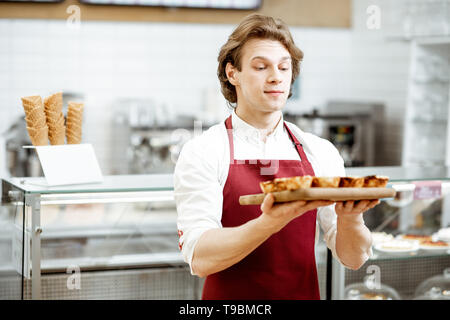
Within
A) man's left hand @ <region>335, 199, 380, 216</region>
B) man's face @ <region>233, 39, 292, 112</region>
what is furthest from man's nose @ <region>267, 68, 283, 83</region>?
man's left hand @ <region>335, 199, 380, 216</region>

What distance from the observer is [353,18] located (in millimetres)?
6555

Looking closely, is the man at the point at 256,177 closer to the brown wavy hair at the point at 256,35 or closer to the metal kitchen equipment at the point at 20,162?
the brown wavy hair at the point at 256,35

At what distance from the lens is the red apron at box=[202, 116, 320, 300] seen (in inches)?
63.3

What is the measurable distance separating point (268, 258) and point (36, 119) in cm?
86

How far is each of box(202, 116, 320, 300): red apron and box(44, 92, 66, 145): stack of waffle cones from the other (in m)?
0.65

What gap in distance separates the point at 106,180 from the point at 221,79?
65cm

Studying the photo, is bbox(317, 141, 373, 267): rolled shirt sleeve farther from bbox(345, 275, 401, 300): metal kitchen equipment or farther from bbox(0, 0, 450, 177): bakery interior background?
bbox(0, 0, 450, 177): bakery interior background

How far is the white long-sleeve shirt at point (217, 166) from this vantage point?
1495 mm

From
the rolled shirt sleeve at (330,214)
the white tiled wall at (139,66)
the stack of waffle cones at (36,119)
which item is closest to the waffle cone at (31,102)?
the stack of waffle cones at (36,119)

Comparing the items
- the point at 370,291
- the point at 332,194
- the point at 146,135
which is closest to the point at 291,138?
the point at 332,194

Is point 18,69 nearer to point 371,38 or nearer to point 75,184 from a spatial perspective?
point 371,38

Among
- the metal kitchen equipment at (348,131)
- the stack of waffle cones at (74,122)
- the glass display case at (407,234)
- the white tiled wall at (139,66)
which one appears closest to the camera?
the stack of waffle cones at (74,122)

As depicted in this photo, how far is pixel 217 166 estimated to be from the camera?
1595 millimetres

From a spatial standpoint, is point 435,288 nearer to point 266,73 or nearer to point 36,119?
point 266,73
